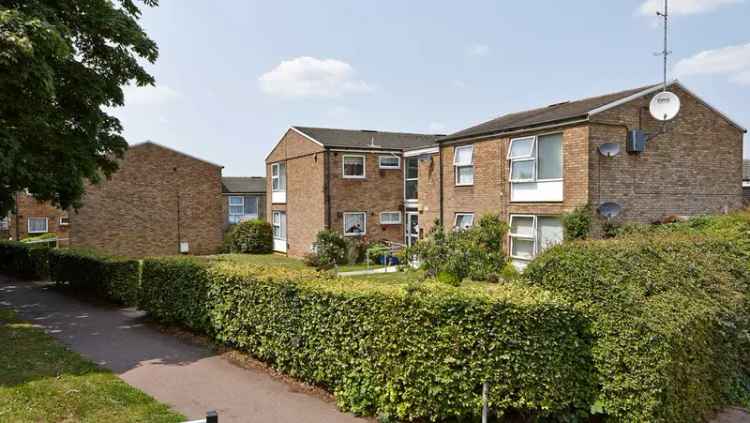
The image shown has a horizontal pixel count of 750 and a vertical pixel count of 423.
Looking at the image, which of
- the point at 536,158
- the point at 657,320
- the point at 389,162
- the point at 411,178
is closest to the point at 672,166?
the point at 536,158

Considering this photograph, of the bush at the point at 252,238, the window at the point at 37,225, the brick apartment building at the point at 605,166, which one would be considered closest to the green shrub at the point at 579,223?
the brick apartment building at the point at 605,166

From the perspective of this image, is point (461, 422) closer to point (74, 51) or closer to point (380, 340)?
point (380, 340)

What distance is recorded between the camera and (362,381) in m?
6.12

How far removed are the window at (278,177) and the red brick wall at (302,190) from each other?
457mm

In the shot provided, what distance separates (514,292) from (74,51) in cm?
1075

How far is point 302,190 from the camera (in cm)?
2616

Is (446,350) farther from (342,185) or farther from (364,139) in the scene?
(364,139)

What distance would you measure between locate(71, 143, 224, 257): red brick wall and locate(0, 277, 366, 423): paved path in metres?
16.4

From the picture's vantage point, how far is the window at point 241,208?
34438 millimetres

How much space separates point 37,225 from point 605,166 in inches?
1258

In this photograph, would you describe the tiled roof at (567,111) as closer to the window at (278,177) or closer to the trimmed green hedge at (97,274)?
the trimmed green hedge at (97,274)

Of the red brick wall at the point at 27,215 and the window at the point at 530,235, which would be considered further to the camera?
the red brick wall at the point at 27,215

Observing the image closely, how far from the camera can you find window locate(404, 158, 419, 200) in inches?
1000

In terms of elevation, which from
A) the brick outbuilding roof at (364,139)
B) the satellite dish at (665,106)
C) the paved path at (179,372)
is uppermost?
the brick outbuilding roof at (364,139)
